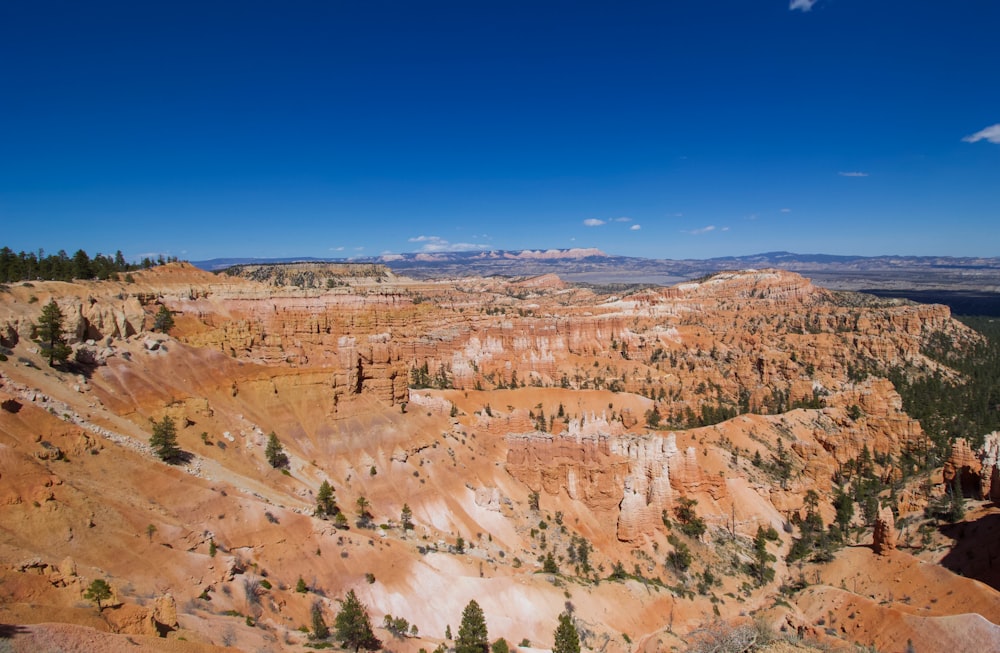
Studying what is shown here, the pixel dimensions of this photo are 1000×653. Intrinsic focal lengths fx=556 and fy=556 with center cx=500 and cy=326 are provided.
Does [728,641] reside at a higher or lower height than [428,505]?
higher

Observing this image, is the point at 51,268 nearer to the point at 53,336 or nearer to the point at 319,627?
the point at 53,336

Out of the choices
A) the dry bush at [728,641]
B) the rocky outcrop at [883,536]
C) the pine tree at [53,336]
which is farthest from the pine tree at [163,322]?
the rocky outcrop at [883,536]

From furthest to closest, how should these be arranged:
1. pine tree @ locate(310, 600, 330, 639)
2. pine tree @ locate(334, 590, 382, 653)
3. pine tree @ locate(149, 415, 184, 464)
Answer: pine tree @ locate(149, 415, 184, 464), pine tree @ locate(310, 600, 330, 639), pine tree @ locate(334, 590, 382, 653)

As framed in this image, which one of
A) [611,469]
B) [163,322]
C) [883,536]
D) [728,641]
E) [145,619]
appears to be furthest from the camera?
[163,322]

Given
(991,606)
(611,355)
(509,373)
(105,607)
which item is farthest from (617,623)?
(611,355)

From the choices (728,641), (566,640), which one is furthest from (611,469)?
(728,641)

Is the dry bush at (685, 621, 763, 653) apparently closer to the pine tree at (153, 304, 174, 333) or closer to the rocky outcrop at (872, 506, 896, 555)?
the rocky outcrop at (872, 506, 896, 555)

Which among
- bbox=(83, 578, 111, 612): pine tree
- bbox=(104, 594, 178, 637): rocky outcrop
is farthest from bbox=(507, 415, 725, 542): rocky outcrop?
bbox=(83, 578, 111, 612): pine tree
